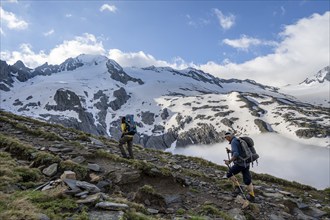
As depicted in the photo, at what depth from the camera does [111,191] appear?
13758mm

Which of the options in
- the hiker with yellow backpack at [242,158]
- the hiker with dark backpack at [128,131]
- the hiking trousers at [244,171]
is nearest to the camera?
the hiker with yellow backpack at [242,158]

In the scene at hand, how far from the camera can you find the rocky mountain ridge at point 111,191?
32.5ft

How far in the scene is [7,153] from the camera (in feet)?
53.5

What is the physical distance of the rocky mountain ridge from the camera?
32.5 feet

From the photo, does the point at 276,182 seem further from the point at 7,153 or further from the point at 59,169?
the point at 7,153

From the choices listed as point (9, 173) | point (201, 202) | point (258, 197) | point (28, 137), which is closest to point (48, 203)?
point (9, 173)

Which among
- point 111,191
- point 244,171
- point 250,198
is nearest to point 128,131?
point 111,191

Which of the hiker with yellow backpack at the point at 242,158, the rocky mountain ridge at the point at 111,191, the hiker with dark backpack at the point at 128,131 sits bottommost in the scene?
the rocky mountain ridge at the point at 111,191

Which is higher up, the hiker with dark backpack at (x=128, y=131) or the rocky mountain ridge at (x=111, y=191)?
the hiker with dark backpack at (x=128, y=131)

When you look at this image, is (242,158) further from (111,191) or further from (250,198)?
(111,191)

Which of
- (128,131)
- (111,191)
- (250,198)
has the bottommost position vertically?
(250,198)

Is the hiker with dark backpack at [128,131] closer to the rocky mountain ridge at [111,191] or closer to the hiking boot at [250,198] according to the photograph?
the rocky mountain ridge at [111,191]

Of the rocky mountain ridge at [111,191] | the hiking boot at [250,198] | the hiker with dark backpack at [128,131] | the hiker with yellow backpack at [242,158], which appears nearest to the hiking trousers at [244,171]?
the hiker with yellow backpack at [242,158]

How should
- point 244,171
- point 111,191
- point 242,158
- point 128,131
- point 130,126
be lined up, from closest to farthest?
point 111,191, point 242,158, point 244,171, point 128,131, point 130,126
